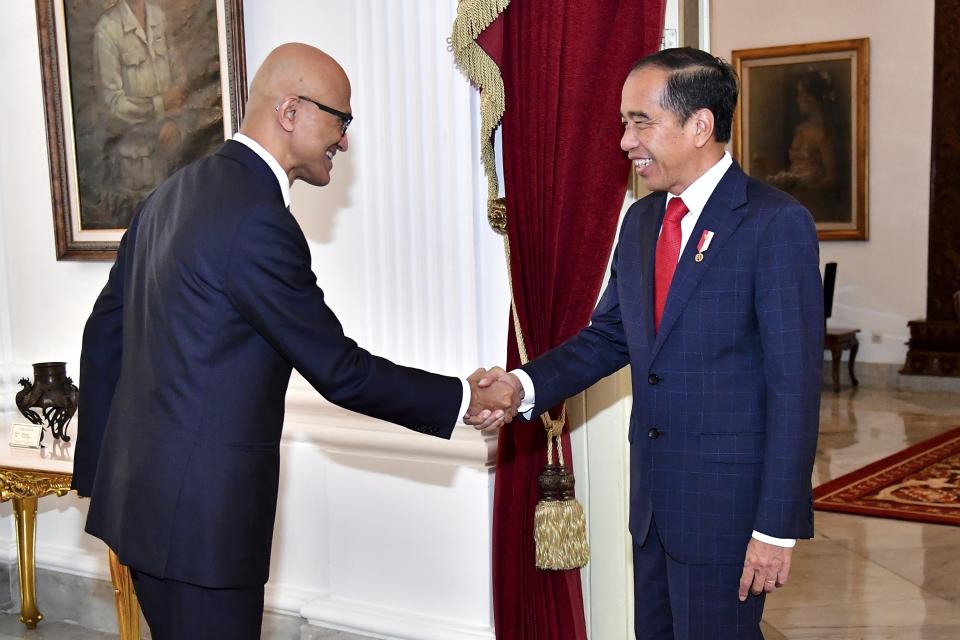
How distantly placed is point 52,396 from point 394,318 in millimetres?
1569

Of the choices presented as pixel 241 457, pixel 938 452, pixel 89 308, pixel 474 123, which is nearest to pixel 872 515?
pixel 938 452

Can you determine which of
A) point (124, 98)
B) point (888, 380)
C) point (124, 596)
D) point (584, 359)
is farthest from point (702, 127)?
point (888, 380)

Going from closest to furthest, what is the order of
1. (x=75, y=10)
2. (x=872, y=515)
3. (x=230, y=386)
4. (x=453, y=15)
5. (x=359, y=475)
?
1. (x=230, y=386)
2. (x=453, y=15)
3. (x=359, y=475)
4. (x=75, y=10)
5. (x=872, y=515)

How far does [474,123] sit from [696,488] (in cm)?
163

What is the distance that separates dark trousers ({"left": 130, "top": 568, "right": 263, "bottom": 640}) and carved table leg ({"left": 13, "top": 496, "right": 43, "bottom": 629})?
2.20 metres

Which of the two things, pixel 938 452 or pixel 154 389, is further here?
pixel 938 452

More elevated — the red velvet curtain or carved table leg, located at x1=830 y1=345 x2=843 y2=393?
the red velvet curtain

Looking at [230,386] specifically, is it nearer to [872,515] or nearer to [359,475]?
[359,475]

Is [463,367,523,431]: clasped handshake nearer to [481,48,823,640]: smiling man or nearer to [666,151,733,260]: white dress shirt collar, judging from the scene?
[481,48,823,640]: smiling man

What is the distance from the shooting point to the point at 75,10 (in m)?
4.86

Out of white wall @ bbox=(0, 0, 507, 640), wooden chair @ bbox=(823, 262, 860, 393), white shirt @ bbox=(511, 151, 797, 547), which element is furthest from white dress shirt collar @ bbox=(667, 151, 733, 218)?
wooden chair @ bbox=(823, 262, 860, 393)

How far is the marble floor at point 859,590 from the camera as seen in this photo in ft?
15.6

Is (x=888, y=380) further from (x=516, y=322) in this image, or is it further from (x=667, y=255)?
(x=667, y=255)

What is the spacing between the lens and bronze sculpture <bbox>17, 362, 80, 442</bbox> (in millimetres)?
4496
